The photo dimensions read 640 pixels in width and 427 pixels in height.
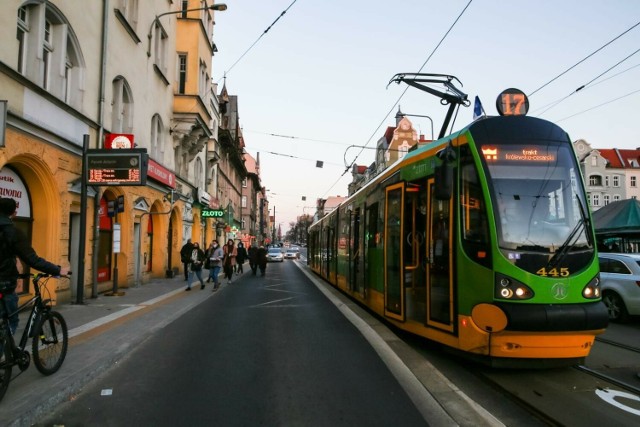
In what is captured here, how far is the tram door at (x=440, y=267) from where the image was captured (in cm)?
618

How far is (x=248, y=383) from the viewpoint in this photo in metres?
5.39

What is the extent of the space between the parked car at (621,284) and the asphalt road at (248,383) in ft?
19.2

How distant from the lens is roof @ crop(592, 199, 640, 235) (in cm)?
2036

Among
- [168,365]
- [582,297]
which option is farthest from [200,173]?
[582,297]

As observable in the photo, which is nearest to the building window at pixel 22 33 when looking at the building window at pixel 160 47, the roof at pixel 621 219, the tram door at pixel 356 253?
the tram door at pixel 356 253

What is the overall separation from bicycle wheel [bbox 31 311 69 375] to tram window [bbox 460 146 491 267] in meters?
4.77

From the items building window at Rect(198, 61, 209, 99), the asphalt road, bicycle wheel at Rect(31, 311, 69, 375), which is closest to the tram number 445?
the asphalt road

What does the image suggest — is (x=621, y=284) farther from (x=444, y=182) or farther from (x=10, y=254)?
(x=10, y=254)

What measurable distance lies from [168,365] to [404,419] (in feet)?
10.7

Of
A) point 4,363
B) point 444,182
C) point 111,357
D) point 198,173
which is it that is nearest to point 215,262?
point 111,357

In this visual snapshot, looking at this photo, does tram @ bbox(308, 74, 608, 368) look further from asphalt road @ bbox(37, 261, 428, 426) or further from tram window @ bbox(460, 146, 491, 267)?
asphalt road @ bbox(37, 261, 428, 426)

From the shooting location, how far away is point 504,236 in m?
5.69

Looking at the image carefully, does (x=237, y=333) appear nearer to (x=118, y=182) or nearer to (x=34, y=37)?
(x=118, y=182)

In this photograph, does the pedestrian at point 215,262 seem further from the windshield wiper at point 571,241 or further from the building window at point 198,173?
the building window at point 198,173
